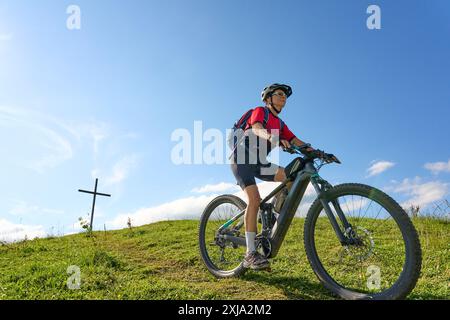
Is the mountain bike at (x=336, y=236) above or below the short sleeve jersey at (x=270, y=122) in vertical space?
below

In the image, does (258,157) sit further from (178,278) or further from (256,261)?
(178,278)

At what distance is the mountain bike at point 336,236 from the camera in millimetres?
4078

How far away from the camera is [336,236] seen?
18.6ft

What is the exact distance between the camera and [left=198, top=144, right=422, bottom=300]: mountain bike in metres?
4.08

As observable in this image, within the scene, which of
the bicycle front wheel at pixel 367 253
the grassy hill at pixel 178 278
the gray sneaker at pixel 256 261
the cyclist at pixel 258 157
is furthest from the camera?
the cyclist at pixel 258 157

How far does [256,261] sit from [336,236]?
127 centimetres

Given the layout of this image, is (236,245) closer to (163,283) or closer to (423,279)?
(163,283)

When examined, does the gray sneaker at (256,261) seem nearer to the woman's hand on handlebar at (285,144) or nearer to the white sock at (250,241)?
the white sock at (250,241)

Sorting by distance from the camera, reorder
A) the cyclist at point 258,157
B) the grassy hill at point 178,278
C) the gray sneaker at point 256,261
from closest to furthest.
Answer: the gray sneaker at point 256,261 → the grassy hill at point 178,278 → the cyclist at point 258,157

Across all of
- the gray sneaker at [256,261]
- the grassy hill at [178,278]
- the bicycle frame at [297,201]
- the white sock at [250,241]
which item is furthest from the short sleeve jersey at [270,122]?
the grassy hill at [178,278]

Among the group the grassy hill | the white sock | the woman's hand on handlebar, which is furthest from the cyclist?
the grassy hill
